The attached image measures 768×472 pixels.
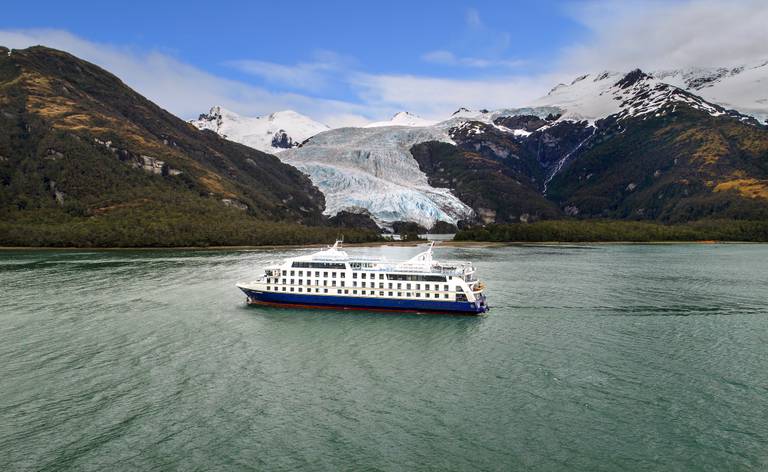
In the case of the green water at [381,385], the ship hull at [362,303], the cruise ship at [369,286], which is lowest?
the green water at [381,385]

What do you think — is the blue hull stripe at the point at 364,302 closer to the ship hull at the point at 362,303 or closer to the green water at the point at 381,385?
the ship hull at the point at 362,303

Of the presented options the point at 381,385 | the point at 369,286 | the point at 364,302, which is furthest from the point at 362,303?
the point at 381,385

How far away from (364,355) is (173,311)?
3070 cm

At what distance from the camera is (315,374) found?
4762cm

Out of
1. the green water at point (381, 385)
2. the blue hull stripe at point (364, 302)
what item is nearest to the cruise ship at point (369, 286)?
the blue hull stripe at point (364, 302)

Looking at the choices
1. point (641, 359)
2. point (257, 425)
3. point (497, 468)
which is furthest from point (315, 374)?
point (641, 359)

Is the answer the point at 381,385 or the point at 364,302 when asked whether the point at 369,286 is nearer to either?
the point at 364,302

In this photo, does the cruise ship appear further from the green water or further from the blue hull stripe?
the green water

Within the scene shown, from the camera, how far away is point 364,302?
73.6 metres

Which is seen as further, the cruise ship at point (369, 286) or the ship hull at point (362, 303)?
the cruise ship at point (369, 286)

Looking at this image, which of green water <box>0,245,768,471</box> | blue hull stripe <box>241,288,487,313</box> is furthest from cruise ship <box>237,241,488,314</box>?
green water <box>0,245,768,471</box>

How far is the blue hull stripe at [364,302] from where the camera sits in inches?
2808

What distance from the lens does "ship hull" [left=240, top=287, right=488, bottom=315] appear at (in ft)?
234

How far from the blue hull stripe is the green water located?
1.52 m
